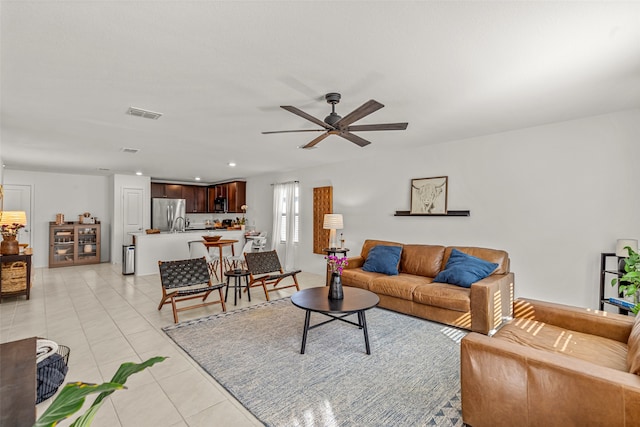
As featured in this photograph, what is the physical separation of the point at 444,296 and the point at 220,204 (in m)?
7.81

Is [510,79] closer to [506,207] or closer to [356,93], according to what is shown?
[356,93]

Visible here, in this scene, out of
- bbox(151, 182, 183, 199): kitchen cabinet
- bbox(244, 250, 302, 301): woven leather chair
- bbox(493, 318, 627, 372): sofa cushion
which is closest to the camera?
bbox(493, 318, 627, 372): sofa cushion

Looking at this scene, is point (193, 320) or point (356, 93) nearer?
point (356, 93)

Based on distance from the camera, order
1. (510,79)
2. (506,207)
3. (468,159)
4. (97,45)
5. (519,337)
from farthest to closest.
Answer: (468,159)
(506,207)
(510,79)
(519,337)
(97,45)

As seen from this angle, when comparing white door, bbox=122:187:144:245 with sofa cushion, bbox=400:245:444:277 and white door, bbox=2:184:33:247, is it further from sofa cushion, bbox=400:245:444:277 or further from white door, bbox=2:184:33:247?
sofa cushion, bbox=400:245:444:277

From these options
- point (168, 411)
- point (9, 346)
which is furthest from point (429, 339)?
point (9, 346)

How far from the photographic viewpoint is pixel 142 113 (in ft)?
10.4

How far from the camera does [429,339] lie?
316 centimetres

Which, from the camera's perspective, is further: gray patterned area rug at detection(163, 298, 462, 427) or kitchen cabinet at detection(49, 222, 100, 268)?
kitchen cabinet at detection(49, 222, 100, 268)

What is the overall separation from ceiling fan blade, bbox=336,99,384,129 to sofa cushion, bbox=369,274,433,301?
86.9 inches

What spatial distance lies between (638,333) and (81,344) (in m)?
4.47

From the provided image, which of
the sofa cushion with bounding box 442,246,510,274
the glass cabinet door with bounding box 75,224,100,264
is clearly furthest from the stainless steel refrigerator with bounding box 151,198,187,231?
the sofa cushion with bounding box 442,246,510,274

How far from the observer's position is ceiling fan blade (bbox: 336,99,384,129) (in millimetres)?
2268

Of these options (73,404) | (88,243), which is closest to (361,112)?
(73,404)
